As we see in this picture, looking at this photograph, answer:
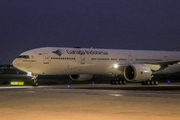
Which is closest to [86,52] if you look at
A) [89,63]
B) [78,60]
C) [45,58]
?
[89,63]

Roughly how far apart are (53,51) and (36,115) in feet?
64.0

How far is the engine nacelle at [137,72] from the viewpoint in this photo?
27922 mm

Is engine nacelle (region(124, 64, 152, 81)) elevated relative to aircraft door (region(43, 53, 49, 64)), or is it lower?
lower

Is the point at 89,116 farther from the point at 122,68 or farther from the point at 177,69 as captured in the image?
the point at 177,69

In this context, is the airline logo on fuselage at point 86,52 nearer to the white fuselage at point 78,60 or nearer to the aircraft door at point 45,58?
the white fuselage at point 78,60

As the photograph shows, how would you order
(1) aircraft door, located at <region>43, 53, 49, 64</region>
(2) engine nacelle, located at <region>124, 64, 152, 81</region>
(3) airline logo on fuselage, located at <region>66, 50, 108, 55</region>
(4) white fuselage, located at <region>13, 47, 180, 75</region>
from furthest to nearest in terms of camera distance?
(3) airline logo on fuselage, located at <region>66, 50, 108, 55</region> → (2) engine nacelle, located at <region>124, 64, 152, 81</region> → (1) aircraft door, located at <region>43, 53, 49, 64</region> → (4) white fuselage, located at <region>13, 47, 180, 75</region>

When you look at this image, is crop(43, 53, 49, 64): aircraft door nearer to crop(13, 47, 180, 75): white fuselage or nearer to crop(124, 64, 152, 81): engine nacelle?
crop(13, 47, 180, 75): white fuselage

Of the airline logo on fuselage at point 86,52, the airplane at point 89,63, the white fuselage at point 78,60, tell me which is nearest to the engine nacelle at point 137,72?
the airplane at point 89,63

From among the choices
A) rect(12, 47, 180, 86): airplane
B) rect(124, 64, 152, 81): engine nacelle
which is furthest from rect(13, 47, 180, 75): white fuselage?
rect(124, 64, 152, 81): engine nacelle

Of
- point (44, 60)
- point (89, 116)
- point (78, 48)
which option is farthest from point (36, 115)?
point (78, 48)

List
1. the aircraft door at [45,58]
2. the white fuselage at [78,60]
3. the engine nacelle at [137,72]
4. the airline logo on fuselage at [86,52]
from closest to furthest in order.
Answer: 1. the white fuselage at [78,60]
2. the aircraft door at [45,58]
3. the engine nacelle at [137,72]
4. the airline logo on fuselage at [86,52]

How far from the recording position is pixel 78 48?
2962cm

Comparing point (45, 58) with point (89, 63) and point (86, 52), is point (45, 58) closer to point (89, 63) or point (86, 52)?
point (86, 52)

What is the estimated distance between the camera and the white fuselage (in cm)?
2697
